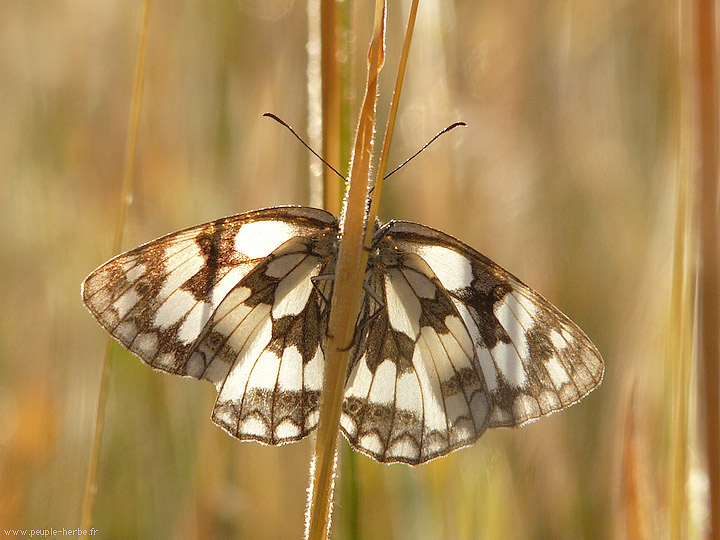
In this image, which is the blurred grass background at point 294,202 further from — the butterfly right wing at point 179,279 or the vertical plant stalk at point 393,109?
the vertical plant stalk at point 393,109

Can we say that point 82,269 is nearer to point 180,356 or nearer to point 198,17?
point 180,356

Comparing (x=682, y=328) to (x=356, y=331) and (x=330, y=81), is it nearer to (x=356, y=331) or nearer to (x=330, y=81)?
(x=356, y=331)

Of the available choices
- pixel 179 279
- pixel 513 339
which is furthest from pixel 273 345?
pixel 513 339


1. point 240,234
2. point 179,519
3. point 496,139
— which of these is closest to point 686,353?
point 240,234

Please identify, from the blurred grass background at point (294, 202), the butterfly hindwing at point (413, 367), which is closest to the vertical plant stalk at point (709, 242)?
the blurred grass background at point (294, 202)

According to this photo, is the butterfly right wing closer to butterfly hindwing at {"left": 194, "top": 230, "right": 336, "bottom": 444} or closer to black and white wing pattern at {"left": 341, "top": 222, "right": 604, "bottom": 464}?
butterfly hindwing at {"left": 194, "top": 230, "right": 336, "bottom": 444}
